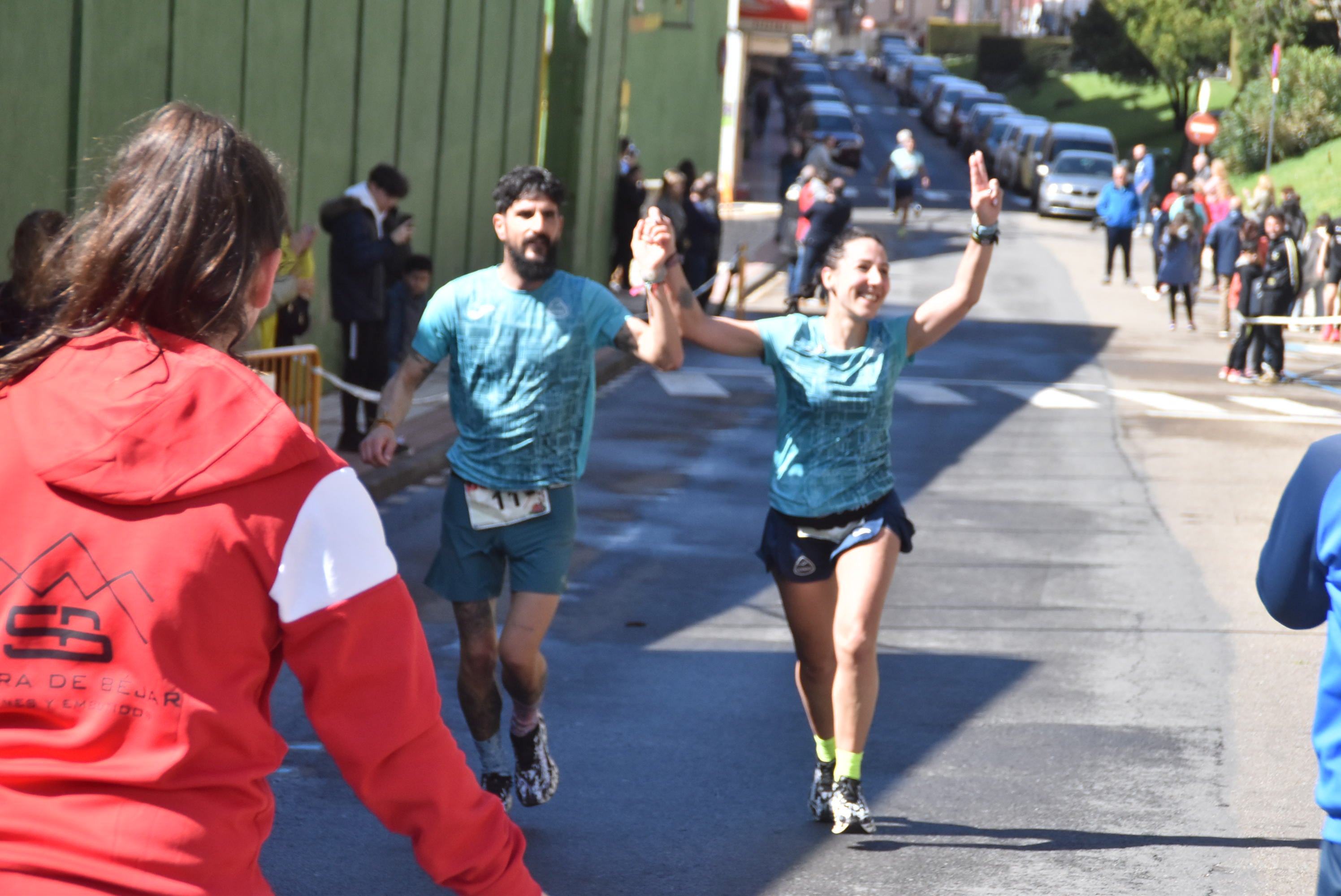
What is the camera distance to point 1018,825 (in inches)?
227

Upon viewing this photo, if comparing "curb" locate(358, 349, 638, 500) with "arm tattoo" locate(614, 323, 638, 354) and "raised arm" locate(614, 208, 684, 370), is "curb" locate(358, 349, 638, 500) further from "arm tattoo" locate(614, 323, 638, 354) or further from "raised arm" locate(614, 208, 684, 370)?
"raised arm" locate(614, 208, 684, 370)

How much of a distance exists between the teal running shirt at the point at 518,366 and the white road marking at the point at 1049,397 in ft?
38.5

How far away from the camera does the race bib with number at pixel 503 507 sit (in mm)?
5477

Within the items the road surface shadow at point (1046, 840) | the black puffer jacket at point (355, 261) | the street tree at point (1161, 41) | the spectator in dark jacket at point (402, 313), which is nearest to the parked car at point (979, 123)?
the street tree at point (1161, 41)

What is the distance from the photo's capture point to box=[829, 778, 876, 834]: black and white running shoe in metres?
5.55

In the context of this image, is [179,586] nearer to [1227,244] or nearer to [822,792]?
[822,792]

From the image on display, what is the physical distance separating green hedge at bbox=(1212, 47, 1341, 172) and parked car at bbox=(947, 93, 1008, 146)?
1412cm

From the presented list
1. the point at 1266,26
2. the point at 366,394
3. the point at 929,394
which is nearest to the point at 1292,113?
the point at 1266,26

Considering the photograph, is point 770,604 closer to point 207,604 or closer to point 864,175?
point 207,604

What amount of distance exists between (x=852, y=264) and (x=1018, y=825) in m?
2.01

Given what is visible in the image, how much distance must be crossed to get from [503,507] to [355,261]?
6489 mm

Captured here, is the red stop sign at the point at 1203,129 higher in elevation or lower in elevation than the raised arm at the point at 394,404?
higher

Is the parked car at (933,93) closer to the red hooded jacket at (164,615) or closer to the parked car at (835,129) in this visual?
the parked car at (835,129)

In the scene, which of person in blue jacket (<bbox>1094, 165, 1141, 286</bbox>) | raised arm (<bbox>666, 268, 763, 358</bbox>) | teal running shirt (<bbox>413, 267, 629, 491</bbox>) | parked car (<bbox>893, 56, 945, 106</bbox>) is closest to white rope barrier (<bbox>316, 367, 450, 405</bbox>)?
teal running shirt (<bbox>413, 267, 629, 491</bbox>)
